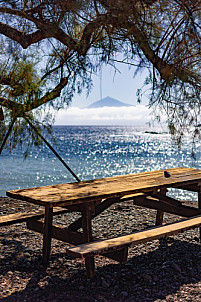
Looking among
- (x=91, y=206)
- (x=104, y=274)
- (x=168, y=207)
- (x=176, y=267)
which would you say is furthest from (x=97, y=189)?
(x=168, y=207)

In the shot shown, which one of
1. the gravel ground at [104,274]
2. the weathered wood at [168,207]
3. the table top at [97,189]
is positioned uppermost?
the table top at [97,189]

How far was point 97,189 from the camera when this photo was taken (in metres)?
3.38

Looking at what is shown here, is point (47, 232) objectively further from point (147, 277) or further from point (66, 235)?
point (147, 277)

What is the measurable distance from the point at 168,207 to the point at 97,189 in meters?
1.44

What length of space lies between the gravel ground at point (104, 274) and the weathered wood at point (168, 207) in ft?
1.29

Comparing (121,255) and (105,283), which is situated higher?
(121,255)

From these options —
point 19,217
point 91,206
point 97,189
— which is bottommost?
point 19,217

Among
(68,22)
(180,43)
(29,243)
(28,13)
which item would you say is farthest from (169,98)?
(29,243)

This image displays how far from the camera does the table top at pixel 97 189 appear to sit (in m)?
2.95

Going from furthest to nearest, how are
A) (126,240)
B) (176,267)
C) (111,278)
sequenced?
(176,267) < (111,278) < (126,240)

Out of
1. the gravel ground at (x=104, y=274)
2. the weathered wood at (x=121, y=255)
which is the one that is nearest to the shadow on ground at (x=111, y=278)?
A: the gravel ground at (x=104, y=274)

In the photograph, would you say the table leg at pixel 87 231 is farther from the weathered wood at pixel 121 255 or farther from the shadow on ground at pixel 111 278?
the weathered wood at pixel 121 255

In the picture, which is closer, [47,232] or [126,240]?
[126,240]

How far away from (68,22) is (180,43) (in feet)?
3.81
